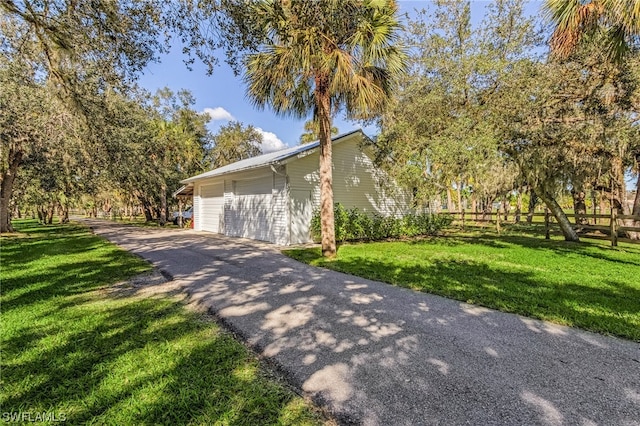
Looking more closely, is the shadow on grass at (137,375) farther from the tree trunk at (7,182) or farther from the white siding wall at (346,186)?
the tree trunk at (7,182)

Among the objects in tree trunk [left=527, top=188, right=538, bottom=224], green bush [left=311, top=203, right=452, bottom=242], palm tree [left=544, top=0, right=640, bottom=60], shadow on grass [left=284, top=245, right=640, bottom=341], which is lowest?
shadow on grass [left=284, top=245, right=640, bottom=341]

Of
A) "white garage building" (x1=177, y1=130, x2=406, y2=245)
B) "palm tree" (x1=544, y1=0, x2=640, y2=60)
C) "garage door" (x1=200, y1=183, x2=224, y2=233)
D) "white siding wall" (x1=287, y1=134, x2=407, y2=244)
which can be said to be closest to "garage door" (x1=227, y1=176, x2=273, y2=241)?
"white garage building" (x1=177, y1=130, x2=406, y2=245)

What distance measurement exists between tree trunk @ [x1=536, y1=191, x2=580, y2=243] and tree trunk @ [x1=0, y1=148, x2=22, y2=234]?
21.3 metres

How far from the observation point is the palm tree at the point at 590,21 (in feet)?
15.2

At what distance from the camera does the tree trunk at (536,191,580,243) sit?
10.9 metres

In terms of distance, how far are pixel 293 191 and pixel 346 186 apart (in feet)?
8.32

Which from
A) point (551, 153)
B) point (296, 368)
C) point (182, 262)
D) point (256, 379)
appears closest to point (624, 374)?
point (296, 368)

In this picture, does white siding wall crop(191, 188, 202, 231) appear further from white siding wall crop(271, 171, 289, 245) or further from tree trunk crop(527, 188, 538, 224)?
tree trunk crop(527, 188, 538, 224)

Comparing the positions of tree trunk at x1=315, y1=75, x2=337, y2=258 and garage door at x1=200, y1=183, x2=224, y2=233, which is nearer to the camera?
tree trunk at x1=315, y1=75, x2=337, y2=258

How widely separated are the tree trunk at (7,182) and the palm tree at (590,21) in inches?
736

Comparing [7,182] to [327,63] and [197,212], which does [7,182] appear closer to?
[197,212]

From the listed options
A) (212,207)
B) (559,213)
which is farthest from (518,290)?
(212,207)

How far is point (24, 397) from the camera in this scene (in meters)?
2.30

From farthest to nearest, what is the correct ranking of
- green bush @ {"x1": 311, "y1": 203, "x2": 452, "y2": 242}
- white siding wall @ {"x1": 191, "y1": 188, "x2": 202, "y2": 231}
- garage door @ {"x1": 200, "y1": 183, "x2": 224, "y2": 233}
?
white siding wall @ {"x1": 191, "y1": 188, "x2": 202, "y2": 231} → garage door @ {"x1": 200, "y1": 183, "x2": 224, "y2": 233} → green bush @ {"x1": 311, "y1": 203, "x2": 452, "y2": 242}
